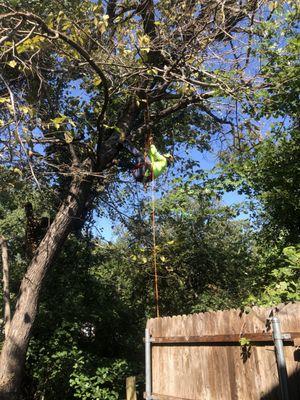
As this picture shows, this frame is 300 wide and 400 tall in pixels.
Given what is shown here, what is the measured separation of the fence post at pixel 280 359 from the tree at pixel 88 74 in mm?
3286

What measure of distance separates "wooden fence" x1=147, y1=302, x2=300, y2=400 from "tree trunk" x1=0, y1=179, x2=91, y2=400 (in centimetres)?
191

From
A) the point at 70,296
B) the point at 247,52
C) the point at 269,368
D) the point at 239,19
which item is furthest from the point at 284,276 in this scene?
the point at 70,296

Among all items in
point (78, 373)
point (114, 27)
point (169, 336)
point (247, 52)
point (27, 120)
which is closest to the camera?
point (169, 336)

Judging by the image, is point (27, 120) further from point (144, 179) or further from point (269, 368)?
point (269, 368)

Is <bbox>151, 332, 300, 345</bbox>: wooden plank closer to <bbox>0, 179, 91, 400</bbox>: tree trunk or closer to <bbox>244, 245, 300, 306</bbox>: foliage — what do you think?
<bbox>244, 245, 300, 306</bbox>: foliage

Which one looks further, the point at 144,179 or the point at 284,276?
the point at 144,179

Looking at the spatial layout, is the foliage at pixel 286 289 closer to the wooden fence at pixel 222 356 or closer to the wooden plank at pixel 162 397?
the wooden fence at pixel 222 356

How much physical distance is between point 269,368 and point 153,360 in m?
2.05

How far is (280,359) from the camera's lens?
330 cm

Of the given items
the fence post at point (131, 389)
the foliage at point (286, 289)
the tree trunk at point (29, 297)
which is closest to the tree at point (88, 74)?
the tree trunk at point (29, 297)

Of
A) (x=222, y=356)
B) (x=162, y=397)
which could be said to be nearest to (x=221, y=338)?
(x=222, y=356)

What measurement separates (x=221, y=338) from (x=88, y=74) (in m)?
5.10

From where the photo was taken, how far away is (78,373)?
7910 mm

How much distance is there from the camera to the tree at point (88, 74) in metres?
5.55
